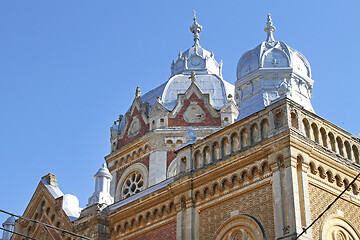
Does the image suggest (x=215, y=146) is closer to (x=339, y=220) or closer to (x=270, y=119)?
(x=270, y=119)

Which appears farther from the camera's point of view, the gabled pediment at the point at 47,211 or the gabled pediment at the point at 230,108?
the gabled pediment at the point at 230,108

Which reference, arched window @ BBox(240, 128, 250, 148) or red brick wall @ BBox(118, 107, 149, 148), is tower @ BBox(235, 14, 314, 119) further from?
red brick wall @ BBox(118, 107, 149, 148)

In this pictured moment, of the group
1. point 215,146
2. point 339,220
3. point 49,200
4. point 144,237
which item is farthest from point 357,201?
point 49,200

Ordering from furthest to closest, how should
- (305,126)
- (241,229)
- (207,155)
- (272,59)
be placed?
(272,59) → (207,155) → (305,126) → (241,229)

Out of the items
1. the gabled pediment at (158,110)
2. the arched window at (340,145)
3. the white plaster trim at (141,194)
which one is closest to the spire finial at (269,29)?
the gabled pediment at (158,110)

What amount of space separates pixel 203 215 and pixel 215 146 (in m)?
2.39

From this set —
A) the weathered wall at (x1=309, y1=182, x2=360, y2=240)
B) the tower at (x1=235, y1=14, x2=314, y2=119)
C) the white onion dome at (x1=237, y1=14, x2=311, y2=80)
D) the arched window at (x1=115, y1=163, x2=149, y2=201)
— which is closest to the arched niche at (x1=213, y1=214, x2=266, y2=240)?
the weathered wall at (x1=309, y1=182, x2=360, y2=240)

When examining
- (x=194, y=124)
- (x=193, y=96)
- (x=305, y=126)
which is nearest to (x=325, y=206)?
(x=305, y=126)

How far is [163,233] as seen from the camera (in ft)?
72.5

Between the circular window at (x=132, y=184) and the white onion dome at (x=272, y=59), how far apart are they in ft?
27.2

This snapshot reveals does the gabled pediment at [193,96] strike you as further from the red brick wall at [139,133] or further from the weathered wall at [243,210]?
the weathered wall at [243,210]

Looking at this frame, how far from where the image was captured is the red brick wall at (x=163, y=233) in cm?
2169

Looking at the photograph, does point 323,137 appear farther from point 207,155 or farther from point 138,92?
point 138,92

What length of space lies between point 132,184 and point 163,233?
33.7 ft
